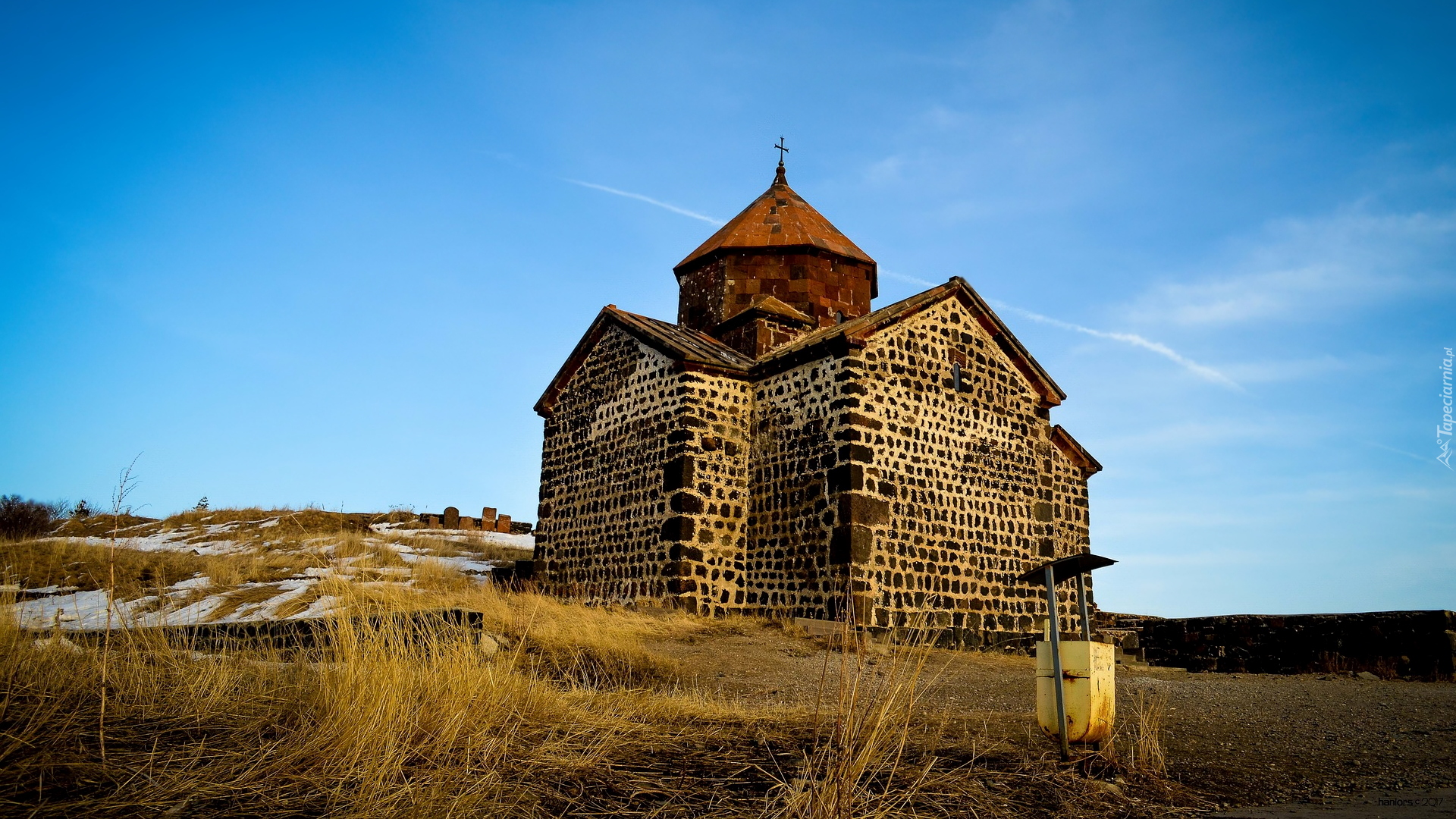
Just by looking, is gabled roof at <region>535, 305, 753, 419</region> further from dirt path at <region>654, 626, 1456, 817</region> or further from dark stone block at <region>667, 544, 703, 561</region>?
dirt path at <region>654, 626, 1456, 817</region>

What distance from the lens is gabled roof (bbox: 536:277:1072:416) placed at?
553 inches

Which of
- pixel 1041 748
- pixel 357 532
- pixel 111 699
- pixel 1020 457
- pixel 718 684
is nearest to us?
pixel 111 699

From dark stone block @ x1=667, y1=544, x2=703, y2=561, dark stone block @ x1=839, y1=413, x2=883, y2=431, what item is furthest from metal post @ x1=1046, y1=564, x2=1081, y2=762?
dark stone block @ x1=667, y1=544, x2=703, y2=561

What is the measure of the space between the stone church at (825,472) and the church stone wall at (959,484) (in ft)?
0.12

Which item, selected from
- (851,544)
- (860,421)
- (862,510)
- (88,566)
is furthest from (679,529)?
(88,566)

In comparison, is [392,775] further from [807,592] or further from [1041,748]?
[807,592]

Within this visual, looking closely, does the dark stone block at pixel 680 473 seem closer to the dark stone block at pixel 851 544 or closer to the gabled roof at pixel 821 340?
the gabled roof at pixel 821 340

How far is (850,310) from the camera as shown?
18578 mm

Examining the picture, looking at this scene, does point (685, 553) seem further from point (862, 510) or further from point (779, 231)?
point (779, 231)

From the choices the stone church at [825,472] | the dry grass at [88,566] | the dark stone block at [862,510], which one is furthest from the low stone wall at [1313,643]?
the dry grass at [88,566]

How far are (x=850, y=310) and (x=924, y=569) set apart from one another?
22.3ft

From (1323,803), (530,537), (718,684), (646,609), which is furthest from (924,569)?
(530,537)

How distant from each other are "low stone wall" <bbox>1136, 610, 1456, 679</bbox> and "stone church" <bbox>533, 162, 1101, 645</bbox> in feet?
7.78

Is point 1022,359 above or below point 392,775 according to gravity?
above
